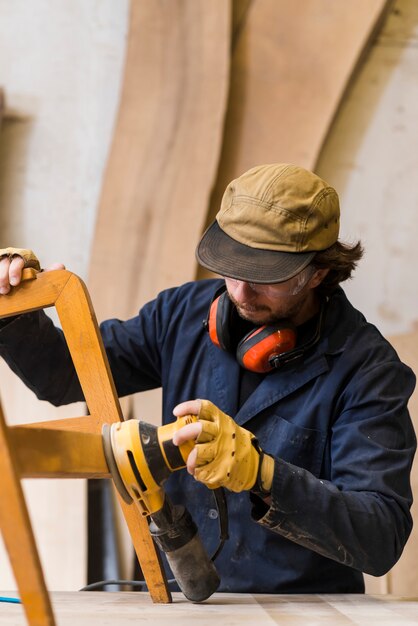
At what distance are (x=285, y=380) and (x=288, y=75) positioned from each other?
4.67 ft

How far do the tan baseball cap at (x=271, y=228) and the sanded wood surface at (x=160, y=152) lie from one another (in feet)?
3.33

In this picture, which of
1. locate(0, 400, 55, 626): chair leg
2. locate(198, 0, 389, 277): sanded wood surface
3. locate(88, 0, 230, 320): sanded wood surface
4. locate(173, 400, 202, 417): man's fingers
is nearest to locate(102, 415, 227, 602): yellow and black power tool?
locate(173, 400, 202, 417): man's fingers

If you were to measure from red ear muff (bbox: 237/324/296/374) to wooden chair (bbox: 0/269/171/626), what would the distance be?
1.23ft

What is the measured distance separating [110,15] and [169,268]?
3.25 ft

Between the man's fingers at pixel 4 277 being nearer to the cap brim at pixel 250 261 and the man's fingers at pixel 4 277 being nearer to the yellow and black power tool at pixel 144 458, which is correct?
the cap brim at pixel 250 261

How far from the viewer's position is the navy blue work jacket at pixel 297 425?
1.62m

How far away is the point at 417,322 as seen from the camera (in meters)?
3.03

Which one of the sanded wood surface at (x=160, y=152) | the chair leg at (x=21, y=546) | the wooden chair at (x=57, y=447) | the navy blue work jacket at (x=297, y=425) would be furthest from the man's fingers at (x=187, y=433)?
the sanded wood surface at (x=160, y=152)

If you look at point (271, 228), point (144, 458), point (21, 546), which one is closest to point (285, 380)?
point (271, 228)

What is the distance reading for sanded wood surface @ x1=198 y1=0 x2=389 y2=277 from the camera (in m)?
2.88

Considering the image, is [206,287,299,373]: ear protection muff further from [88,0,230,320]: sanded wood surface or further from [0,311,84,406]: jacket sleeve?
[88,0,230,320]: sanded wood surface

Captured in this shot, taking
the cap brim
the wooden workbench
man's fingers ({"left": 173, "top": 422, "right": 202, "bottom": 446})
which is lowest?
the wooden workbench

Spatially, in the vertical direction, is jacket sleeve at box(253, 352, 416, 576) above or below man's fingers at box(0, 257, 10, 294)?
below

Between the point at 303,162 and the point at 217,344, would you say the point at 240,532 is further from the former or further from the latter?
the point at 303,162
